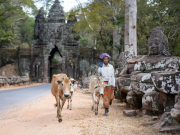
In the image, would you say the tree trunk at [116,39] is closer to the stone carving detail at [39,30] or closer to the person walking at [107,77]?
the person walking at [107,77]

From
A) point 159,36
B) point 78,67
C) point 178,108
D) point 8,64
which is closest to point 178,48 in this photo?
point 159,36

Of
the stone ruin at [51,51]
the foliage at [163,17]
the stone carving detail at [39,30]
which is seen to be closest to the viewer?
the foliage at [163,17]

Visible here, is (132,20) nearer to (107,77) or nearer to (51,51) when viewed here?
(107,77)

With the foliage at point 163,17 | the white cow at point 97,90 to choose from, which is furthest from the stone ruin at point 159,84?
the foliage at point 163,17

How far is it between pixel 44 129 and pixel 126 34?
10273 millimetres

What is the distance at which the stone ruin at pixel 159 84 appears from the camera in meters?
4.11

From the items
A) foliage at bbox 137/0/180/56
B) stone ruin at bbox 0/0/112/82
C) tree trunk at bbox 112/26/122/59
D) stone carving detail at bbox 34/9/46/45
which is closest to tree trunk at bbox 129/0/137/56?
foliage at bbox 137/0/180/56

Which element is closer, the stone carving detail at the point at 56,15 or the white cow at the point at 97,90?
the white cow at the point at 97,90

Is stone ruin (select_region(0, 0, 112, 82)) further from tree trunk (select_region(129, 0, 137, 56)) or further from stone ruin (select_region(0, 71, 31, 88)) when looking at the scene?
tree trunk (select_region(129, 0, 137, 56))

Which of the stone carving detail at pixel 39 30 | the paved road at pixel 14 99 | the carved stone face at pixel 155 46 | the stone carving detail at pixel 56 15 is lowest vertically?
the paved road at pixel 14 99

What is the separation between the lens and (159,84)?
436 centimetres

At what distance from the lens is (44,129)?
4.56m

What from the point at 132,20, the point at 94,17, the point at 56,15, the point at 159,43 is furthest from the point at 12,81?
the point at 159,43

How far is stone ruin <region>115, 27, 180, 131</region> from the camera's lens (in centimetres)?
411
